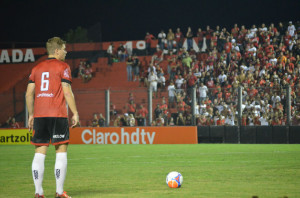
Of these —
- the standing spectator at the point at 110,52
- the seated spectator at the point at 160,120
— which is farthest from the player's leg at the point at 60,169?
the standing spectator at the point at 110,52

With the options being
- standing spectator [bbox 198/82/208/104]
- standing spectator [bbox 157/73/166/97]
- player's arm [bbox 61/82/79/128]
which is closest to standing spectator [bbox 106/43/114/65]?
standing spectator [bbox 157/73/166/97]

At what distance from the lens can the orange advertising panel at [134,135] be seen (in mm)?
25969

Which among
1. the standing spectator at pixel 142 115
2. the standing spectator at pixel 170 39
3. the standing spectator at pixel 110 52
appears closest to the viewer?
the standing spectator at pixel 142 115

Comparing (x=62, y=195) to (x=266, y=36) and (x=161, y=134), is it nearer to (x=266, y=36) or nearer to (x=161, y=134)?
(x=161, y=134)

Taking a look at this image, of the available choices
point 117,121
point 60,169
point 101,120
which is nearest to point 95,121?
point 101,120

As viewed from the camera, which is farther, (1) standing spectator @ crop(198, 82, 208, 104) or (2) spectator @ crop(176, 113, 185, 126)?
(2) spectator @ crop(176, 113, 185, 126)

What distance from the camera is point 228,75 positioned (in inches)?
1159

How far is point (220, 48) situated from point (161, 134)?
837 centimetres

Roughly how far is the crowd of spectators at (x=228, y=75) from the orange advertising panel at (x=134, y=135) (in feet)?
1.62

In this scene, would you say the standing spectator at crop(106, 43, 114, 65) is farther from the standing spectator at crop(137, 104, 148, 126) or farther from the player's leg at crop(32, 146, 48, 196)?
the player's leg at crop(32, 146, 48, 196)

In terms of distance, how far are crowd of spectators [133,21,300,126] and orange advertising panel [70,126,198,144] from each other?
49 centimetres

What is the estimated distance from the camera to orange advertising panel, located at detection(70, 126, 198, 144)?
1022 inches

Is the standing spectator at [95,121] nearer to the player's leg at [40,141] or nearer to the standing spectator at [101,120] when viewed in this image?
the standing spectator at [101,120]

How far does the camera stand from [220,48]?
32.4m
